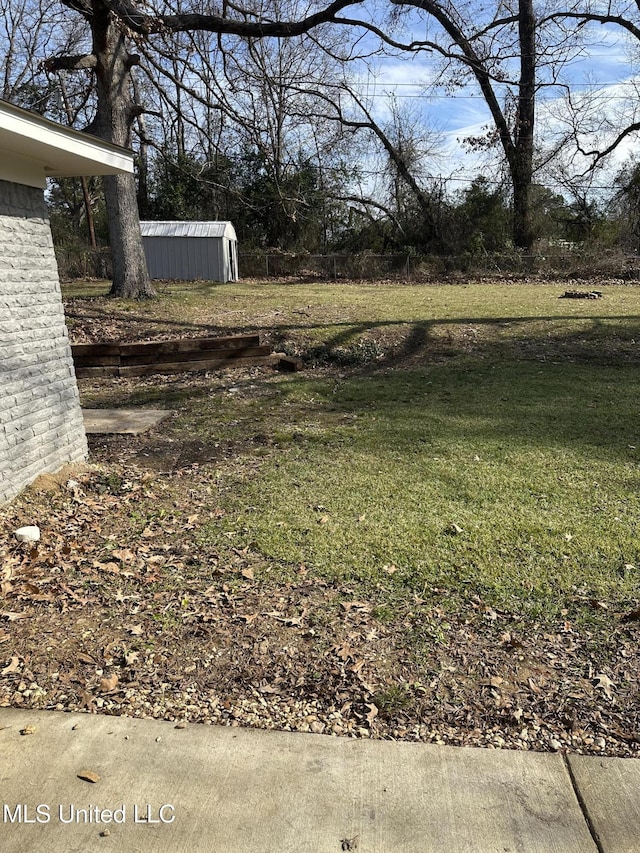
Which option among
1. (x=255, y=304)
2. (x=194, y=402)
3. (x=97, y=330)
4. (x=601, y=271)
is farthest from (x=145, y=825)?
(x=601, y=271)

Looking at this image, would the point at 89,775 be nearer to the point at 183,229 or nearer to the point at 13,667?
the point at 13,667

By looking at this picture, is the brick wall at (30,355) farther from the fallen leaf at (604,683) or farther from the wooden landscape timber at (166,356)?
the wooden landscape timber at (166,356)

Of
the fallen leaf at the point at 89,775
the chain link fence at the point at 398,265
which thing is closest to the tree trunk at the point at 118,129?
the chain link fence at the point at 398,265

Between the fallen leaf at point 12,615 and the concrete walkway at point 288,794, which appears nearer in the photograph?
the concrete walkway at point 288,794

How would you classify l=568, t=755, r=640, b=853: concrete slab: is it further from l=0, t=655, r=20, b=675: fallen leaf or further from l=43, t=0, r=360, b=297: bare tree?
l=43, t=0, r=360, b=297: bare tree

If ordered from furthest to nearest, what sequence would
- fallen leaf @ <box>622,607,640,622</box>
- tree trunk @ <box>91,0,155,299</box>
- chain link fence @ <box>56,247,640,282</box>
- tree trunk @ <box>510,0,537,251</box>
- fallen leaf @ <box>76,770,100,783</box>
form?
chain link fence @ <box>56,247,640,282</box>, tree trunk @ <box>91,0,155,299</box>, tree trunk @ <box>510,0,537,251</box>, fallen leaf @ <box>622,607,640,622</box>, fallen leaf @ <box>76,770,100,783</box>

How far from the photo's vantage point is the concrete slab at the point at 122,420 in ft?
21.1

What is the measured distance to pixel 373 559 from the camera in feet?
12.2

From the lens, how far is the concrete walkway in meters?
1.95

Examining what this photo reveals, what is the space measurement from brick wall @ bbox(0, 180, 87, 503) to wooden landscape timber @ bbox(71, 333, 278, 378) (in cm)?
403

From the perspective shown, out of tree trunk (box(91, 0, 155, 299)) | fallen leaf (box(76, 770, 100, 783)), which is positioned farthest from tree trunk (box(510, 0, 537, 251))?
fallen leaf (box(76, 770, 100, 783))

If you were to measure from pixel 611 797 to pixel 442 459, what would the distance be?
3406 millimetres

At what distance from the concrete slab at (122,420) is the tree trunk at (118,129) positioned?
304 inches

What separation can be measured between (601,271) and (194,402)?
68.2 feet
